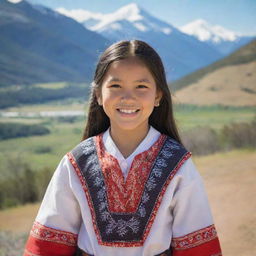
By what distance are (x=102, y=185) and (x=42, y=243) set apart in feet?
1.24

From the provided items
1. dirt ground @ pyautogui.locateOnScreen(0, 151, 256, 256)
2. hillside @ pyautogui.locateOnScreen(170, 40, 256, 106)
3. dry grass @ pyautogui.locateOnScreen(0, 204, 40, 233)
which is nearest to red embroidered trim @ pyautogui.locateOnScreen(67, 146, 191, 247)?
dirt ground @ pyautogui.locateOnScreen(0, 151, 256, 256)

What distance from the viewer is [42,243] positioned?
1852 millimetres

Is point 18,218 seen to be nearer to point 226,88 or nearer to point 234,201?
point 234,201

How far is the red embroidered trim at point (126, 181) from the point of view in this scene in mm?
→ 1801

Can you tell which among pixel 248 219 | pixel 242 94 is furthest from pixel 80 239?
pixel 242 94

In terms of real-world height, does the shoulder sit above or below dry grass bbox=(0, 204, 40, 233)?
above

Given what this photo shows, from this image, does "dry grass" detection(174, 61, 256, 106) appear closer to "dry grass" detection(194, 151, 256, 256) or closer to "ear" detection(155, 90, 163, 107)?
"dry grass" detection(194, 151, 256, 256)

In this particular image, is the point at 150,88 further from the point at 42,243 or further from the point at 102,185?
the point at 42,243

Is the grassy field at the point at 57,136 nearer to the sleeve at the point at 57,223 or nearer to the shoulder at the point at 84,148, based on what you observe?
the shoulder at the point at 84,148

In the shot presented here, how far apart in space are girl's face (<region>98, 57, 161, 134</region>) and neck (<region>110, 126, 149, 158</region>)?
0.09 metres

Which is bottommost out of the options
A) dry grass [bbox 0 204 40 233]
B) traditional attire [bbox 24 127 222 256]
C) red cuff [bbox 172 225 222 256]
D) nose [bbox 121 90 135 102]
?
dry grass [bbox 0 204 40 233]

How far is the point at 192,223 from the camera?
1.74 meters

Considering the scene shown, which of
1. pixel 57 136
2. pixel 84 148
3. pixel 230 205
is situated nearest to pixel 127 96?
pixel 84 148

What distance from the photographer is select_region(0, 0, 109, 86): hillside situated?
34500mm
